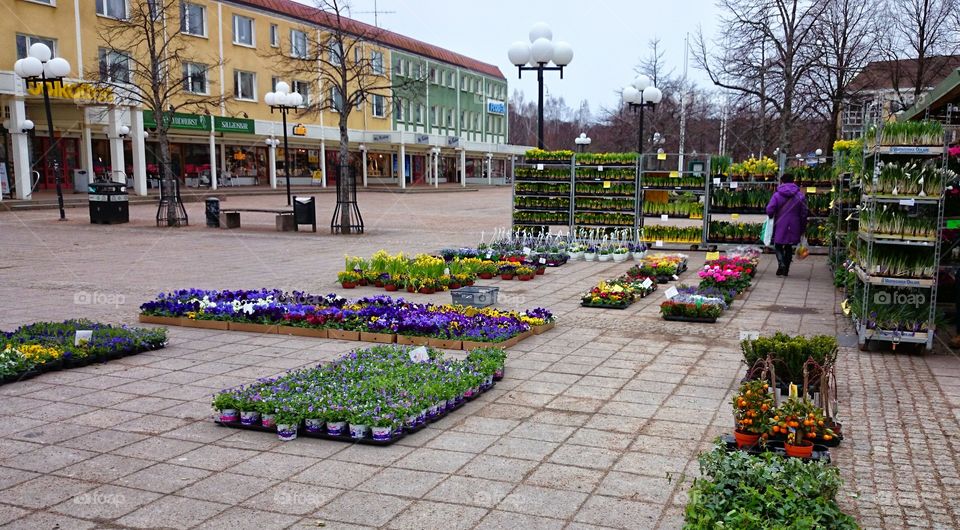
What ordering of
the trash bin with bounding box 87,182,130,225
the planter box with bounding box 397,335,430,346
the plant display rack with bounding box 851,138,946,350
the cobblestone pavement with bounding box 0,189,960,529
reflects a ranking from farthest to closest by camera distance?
the trash bin with bounding box 87,182,130,225 → the planter box with bounding box 397,335,430,346 → the plant display rack with bounding box 851,138,946,350 → the cobblestone pavement with bounding box 0,189,960,529

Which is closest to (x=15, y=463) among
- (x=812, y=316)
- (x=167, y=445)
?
(x=167, y=445)

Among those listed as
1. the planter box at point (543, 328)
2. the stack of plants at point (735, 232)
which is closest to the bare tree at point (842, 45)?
the stack of plants at point (735, 232)

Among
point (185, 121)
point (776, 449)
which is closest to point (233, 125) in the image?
point (185, 121)

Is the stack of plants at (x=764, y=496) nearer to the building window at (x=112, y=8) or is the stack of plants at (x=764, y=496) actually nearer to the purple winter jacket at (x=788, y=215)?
the purple winter jacket at (x=788, y=215)

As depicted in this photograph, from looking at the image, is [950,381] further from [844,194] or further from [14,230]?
[14,230]

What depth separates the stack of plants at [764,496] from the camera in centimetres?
352

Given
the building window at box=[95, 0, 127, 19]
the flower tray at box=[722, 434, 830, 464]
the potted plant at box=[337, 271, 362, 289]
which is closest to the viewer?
the flower tray at box=[722, 434, 830, 464]

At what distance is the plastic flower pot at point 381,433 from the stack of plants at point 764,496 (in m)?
2.30

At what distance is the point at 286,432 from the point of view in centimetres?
570

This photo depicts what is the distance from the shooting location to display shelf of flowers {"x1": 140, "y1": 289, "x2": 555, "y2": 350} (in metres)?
8.89

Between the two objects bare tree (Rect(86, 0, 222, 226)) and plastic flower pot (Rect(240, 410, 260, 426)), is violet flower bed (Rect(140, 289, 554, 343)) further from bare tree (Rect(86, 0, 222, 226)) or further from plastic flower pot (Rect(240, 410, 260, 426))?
bare tree (Rect(86, 0, 222, 226))

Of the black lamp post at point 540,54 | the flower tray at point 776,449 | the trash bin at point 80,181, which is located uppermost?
the black lamp post at point 540,54

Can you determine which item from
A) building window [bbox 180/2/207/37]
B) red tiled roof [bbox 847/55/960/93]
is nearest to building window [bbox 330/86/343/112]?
building window [bbox 180/2/207/37]

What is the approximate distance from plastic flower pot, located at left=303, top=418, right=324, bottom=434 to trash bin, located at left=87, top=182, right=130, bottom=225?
23.1 m
